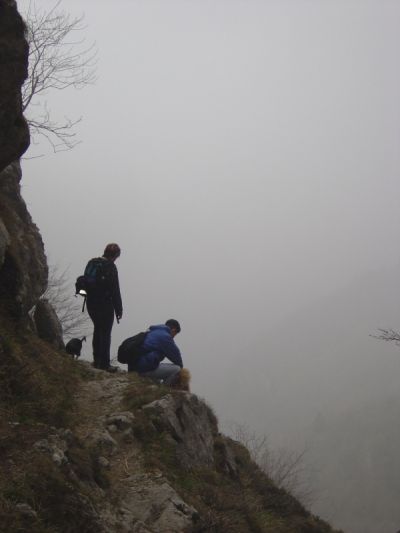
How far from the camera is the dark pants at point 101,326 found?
9656mm

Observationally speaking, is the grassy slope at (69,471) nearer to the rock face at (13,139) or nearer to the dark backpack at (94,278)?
the rock face at (13,139)

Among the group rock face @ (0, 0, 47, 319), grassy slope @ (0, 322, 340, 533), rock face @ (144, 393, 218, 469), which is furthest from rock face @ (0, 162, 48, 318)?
rock face @ (144, 393, 218, 469)

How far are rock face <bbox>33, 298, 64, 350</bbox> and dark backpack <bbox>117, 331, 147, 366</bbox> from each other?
201 cm

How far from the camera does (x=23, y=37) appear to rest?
7934 mm

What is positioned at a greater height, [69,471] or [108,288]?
[108,288]

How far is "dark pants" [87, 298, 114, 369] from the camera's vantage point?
9656 mm

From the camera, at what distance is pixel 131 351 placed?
383 inches

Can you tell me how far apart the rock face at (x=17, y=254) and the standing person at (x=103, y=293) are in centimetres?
135

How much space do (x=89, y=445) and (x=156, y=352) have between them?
3.53 metres

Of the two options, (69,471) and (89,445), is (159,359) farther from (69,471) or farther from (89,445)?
(69,471)

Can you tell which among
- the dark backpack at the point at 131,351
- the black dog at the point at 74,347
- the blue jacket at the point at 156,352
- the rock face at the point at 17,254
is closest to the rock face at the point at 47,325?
the black dog at the point at 74,347

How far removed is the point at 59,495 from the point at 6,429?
3.80 feet

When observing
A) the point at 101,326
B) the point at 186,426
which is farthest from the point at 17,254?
the point at 186,426

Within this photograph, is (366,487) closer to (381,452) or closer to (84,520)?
(381,452)
